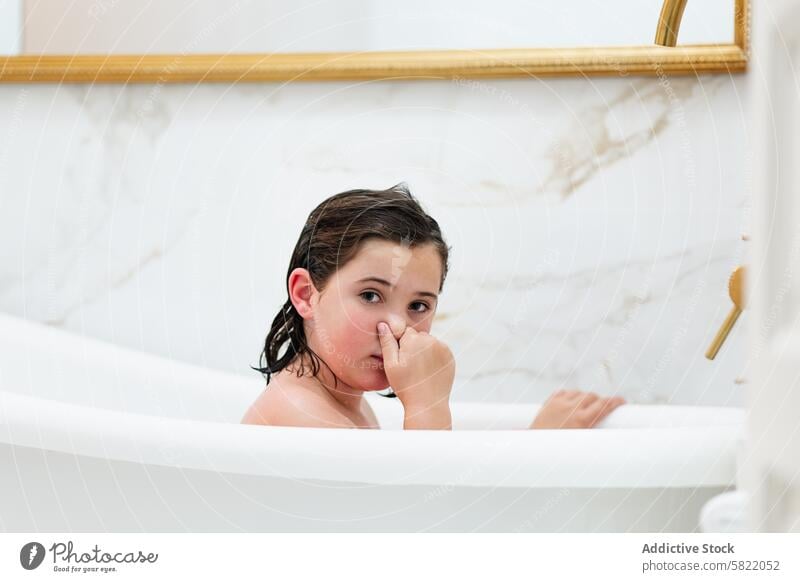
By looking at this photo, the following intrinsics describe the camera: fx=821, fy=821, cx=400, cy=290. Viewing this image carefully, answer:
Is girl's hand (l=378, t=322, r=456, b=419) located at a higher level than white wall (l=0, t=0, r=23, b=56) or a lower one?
lower

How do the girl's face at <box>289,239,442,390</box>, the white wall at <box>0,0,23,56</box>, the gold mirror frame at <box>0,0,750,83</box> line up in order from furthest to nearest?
1. the white wall at <box>0,0,23,56</box>
2. the gold mirror frame at <box>0,0,750,83</box>
3. the girl's face at <box>289,239,442,390</box>

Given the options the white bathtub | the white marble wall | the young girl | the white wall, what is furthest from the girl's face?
the white wall

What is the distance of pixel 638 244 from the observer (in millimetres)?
956

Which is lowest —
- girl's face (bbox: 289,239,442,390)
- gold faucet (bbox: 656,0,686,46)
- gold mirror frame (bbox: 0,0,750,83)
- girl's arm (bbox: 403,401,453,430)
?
girl's arm (bbox: 403,401,453,430)

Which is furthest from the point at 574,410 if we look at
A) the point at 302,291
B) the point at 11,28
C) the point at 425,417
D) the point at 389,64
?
the point at 11,28

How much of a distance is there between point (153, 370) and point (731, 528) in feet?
2.22

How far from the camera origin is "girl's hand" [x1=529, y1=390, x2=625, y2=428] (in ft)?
2.49

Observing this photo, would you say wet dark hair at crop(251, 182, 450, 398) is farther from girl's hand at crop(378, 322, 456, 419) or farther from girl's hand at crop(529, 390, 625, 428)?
girl's hand at crop(529, 390, 625, 428)

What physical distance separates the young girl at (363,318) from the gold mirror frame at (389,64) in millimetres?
290

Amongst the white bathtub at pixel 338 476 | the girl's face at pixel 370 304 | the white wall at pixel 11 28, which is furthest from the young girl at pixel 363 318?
the white wall at pixel 11 28

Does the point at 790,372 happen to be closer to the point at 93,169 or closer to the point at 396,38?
the point at 396,38

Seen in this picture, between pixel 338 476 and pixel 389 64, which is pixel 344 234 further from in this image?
pixel 389 64

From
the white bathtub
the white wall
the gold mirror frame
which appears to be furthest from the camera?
the white wall

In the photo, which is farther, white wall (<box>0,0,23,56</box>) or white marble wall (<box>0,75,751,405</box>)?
white wall (<box>0,0,23,56</box>)
